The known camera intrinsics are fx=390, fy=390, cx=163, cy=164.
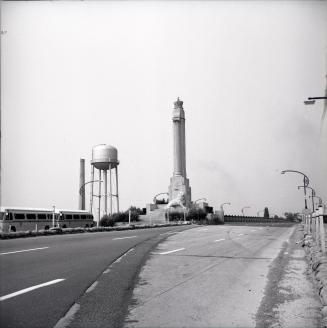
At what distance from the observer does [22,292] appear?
21.4 feet

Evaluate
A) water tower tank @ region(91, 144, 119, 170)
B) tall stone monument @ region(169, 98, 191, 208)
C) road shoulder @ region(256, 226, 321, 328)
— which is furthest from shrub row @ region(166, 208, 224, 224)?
road shoulder @ region(256, 226, 321, 328)

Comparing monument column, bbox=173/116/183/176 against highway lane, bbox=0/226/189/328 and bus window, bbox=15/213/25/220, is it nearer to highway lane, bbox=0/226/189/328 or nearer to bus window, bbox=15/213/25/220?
bus window, bbox=15/213/25/220

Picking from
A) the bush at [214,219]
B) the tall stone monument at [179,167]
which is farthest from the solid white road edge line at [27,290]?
the tall stone monument at [179,167]

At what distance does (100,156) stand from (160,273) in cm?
7130

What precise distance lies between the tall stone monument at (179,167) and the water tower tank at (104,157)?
23.0m

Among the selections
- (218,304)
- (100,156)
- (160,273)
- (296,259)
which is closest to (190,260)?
(160,273)

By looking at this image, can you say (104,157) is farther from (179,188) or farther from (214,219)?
(214,219)

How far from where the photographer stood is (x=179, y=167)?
328 ft

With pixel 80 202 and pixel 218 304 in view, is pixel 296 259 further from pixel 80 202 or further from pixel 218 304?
pixel 80 202

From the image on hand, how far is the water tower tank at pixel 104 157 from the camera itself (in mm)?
79188

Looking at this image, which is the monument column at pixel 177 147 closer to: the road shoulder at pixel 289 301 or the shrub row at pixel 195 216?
the shrub row at pixel 195 216

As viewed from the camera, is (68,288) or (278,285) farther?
(278,285)

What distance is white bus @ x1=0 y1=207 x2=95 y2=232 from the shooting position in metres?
33.1

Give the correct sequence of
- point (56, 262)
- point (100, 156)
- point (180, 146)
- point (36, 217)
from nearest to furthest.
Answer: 1. point (56, 262)
2. point (36, 217)
3. point (100, 156)
4. point (180, 146)
